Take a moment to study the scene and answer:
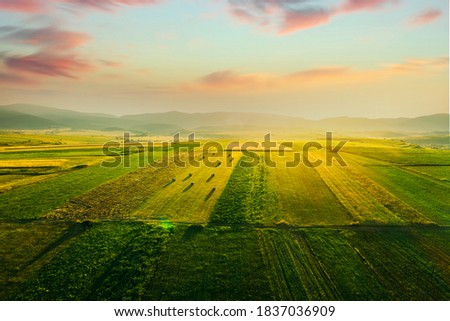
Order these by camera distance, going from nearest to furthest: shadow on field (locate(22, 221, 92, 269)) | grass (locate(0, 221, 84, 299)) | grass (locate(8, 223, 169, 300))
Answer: grass (locate(8, 223, 169, 300)) < grass (locate(0, 221, 84, 299)) < shadow on field (locate(22, 221, 92, 269))

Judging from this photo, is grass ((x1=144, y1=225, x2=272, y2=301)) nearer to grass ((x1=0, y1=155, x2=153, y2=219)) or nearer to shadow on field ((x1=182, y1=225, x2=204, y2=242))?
shadow on field ((x1=182, y1=225, x2=204, y2=242))

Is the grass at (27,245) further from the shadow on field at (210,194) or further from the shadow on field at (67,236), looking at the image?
the shadow on field at (210,194)

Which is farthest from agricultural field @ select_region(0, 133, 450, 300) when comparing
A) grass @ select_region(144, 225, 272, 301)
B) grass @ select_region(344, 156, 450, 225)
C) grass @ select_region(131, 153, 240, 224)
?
grass @ select_region(344, 156, 450, 225)

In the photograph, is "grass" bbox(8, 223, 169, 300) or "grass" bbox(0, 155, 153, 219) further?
"grass" bbox(0, 155, 153, 219)

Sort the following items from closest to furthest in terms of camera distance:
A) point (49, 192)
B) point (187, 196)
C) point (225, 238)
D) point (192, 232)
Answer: point (225, 238) < point (192, 232) < point (187, 196) < point (49, 192)

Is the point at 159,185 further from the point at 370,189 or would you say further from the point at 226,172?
the point at 370,189

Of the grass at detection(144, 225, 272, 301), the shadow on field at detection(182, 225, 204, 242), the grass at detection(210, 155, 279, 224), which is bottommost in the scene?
the grass at detection(144, 225, 272, 301)

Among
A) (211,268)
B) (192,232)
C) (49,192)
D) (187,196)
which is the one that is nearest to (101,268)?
(211,268)

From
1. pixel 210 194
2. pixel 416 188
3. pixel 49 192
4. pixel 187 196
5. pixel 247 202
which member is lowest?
pixel 247 202

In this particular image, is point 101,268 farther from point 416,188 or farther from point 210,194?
point 416,188
